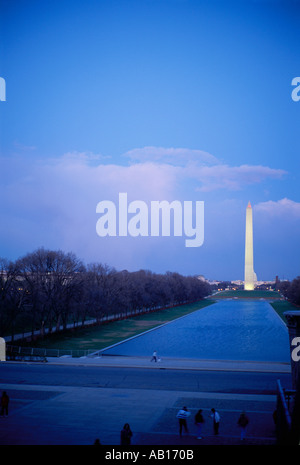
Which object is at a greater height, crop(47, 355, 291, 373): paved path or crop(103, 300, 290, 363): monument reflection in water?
crop(47, 355, 291, 373): paved path

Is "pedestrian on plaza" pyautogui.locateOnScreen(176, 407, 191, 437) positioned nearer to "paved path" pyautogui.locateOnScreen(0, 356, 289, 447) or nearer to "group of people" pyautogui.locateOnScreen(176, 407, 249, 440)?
"group of people" pyautogui.locateOnScreen(176, 407, 249, 440)

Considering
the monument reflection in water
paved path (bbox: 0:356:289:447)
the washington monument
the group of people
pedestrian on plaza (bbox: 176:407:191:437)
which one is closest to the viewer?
the group of people

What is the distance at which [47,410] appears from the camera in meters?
14.6

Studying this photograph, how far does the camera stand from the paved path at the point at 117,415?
463 inches

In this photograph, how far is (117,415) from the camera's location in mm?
14133

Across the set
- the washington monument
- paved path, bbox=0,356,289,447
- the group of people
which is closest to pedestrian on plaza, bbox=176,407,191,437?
the group of people

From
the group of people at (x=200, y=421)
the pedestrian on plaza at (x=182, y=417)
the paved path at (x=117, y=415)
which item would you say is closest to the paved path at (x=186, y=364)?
the paved path at (x=117, y=415)

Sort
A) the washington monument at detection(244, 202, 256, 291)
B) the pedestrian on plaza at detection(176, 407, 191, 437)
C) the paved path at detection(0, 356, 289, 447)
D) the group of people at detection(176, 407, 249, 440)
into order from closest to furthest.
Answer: the group of people at detection(176, 407, 249, 440) < the paved path at detection(0, 356, 289, 447) < the pedestrian on plaza at detection(176, 407, 191, 437) < the washington monument at detection(244, 202, 256, 291)

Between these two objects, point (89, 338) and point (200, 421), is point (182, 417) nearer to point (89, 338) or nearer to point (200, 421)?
point (200, 421)

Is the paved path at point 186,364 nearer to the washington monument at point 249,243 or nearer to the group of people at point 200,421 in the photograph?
the group of people at point 200,421

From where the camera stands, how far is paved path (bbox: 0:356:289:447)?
1177cm

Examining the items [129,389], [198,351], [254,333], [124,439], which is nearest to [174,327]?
[254,333]
